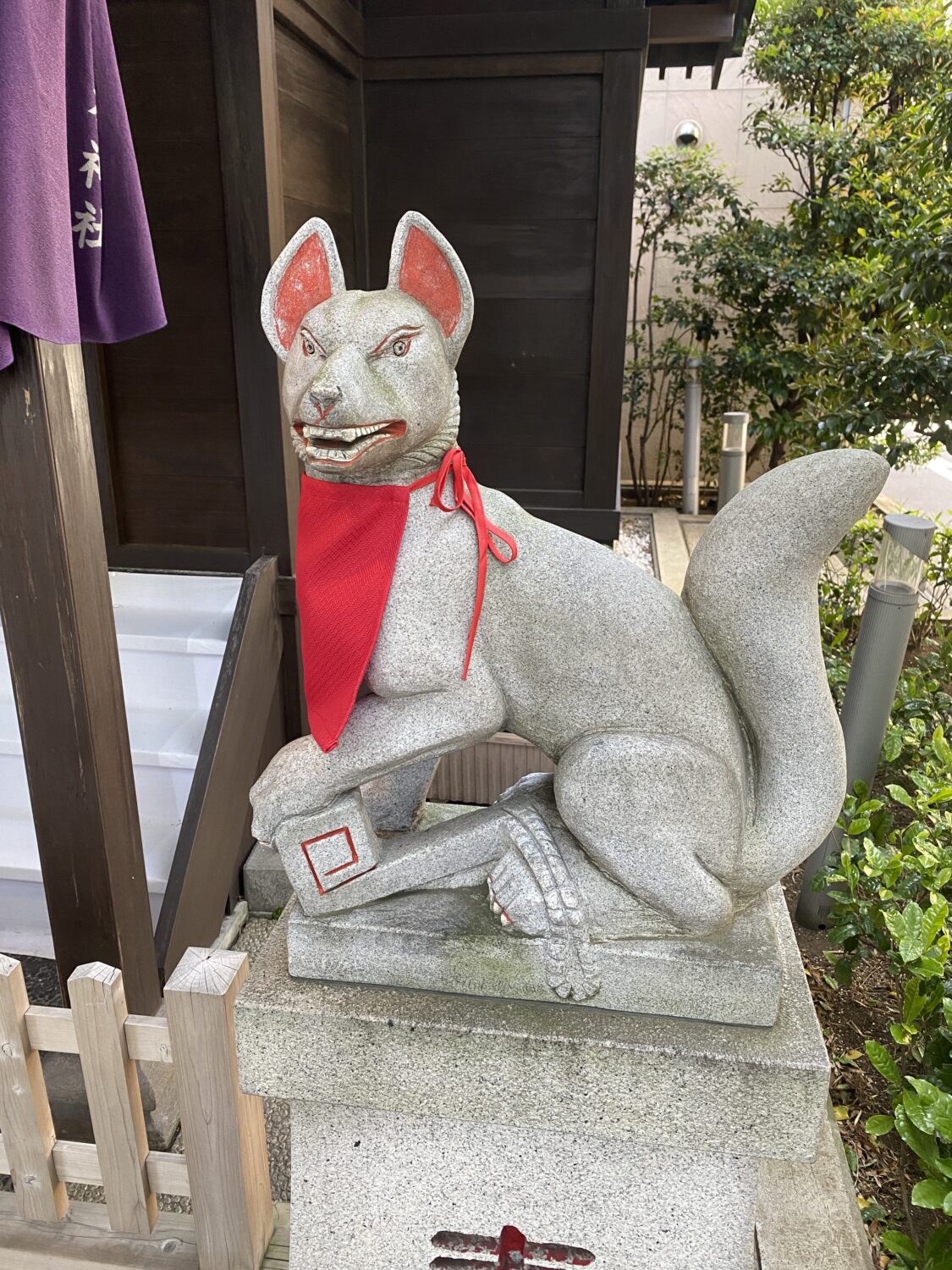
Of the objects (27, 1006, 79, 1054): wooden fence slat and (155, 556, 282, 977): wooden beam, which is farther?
(155, 556, 282, 977): wooden beam

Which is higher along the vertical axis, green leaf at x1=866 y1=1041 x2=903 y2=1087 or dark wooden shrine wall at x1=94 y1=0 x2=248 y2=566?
dark wooden shrine wall at x1=94 y1=0 x2=248 y2=566

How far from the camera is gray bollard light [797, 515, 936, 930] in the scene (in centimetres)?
305

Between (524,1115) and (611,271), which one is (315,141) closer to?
(611,271)

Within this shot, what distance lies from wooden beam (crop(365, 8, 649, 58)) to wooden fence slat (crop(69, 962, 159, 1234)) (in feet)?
12.7

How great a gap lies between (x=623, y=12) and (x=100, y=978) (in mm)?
4080

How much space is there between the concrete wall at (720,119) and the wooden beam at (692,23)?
13.6 ft

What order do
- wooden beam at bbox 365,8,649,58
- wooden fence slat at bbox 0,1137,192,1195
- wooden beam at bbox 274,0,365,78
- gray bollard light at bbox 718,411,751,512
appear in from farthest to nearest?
gray bollard light at bbox 718,411,751,512 → wooden beam at bbox 365,8,649,58 → wooden beam at bbox 274,0,365,78 → wooden fence slat at bbox 0,1137,192,1195

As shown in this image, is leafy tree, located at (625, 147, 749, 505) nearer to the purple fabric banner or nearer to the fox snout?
the purple fabric banner

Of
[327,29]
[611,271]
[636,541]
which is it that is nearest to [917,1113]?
[611,271]

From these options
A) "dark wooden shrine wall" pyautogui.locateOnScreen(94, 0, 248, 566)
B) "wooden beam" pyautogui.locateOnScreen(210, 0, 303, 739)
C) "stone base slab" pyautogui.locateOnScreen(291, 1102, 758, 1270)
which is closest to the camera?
"stone base slab" pyautogui.locateOnScreen(291, 1102, 758, 1270)

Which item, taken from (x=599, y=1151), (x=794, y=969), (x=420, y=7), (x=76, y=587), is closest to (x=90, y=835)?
(x=76, y=587)

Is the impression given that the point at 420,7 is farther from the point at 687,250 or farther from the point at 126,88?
the point at 687,250

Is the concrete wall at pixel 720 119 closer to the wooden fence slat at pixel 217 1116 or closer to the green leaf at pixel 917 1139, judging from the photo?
the green leaf at pixel 917 1139

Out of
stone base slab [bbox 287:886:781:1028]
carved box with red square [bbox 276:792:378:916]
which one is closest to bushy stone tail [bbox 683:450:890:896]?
stone base slab [bbox 287:886:781:1028]
